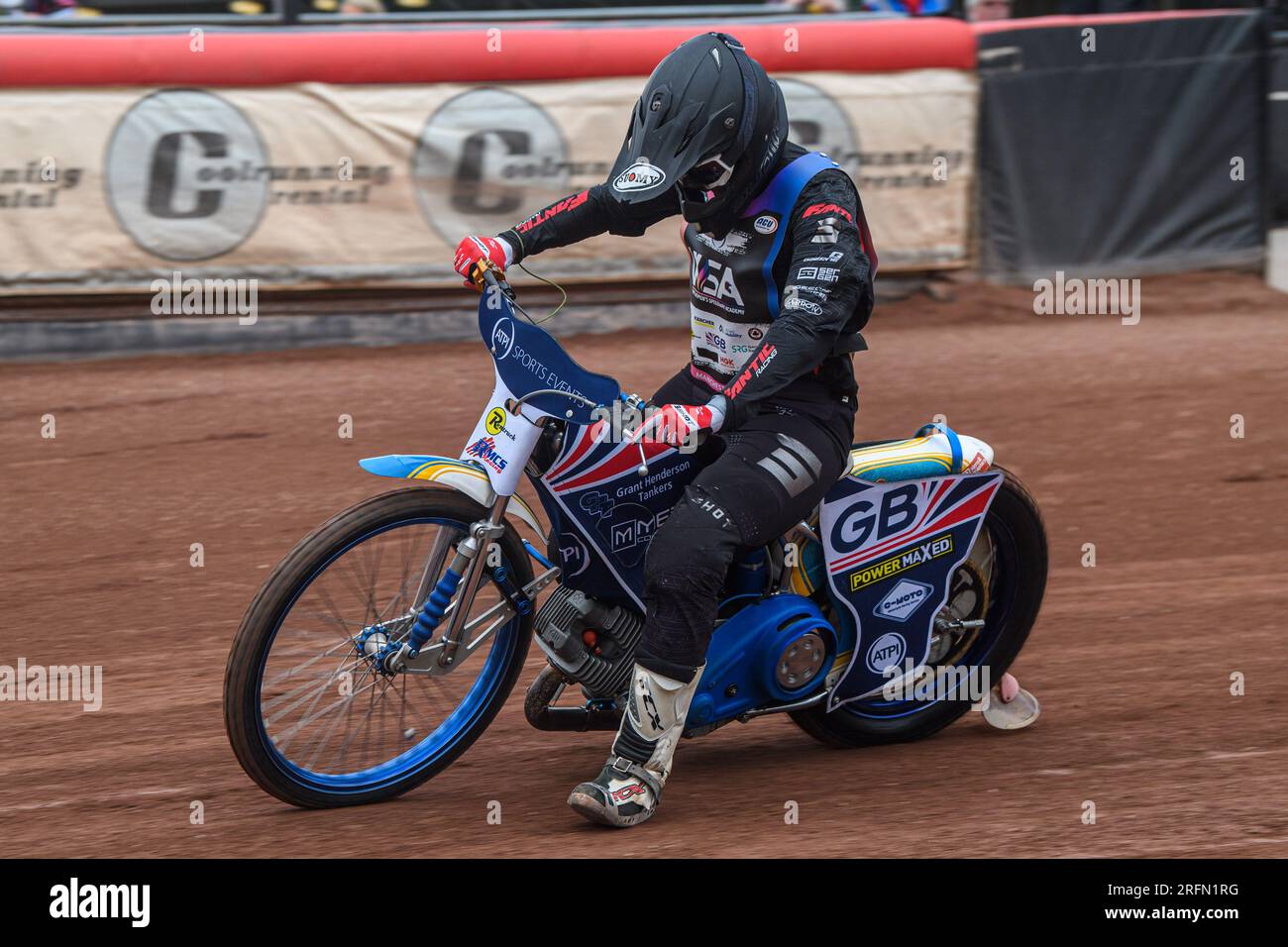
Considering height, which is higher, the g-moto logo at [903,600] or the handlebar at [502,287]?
the handlebar at [502,287]

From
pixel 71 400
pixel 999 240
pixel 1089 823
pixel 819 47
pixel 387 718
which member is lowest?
pixel 1089 823

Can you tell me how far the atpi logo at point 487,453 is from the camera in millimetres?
3848

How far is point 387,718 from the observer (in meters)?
4.04

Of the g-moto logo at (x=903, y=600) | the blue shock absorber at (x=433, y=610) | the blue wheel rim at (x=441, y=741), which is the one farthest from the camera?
the g-moto logo at (x=903, y=600)

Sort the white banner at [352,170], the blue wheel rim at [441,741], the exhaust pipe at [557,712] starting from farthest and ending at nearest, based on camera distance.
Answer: the white banner at [352,170] → the exhaust pipe at [557,712] → the blue wheel rim at [441,741]

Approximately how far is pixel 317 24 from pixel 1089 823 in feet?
27.2

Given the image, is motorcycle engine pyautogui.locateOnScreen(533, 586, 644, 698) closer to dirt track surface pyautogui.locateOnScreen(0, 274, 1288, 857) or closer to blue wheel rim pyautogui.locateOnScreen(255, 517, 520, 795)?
blue wheel rim pyautogui.locateOnScreen(255, 517, 520, 795)

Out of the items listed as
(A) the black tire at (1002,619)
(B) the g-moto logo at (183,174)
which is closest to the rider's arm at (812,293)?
(A) the black tire at (1002,619)

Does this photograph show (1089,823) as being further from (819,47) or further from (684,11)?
(684,11)

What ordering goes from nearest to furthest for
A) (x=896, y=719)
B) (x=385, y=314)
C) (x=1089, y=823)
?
(x=1089, y=823), (x=896, y=719), (x=385, y=314)

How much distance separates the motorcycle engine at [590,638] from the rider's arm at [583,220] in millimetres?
979

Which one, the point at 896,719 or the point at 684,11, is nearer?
the point at 896,719

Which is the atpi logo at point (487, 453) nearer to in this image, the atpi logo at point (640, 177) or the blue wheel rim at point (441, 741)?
the blue wheel rim at point (441, 741)

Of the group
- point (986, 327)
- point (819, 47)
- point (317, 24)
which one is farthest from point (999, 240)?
point (317, 24)
